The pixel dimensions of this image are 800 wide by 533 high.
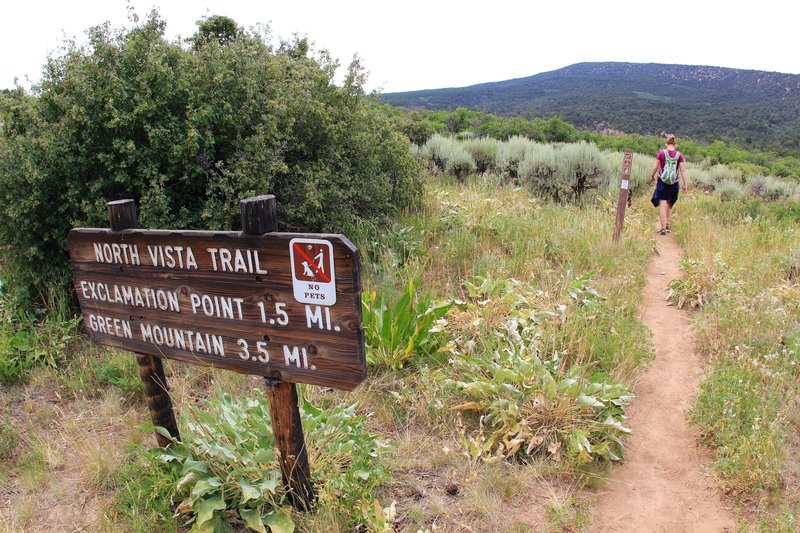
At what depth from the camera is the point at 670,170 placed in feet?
30.7

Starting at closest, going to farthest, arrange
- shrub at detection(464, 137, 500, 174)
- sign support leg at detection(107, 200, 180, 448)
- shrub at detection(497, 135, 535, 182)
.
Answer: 1. sign support leg at detection(107, 200, 180, 448)
2. shrub at detection(497, 135, 535, 182)
3. shrub at detection(464, 137, 500, 174)

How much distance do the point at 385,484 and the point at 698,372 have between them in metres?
2.95

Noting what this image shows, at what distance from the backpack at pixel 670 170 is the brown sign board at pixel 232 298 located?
8.72m

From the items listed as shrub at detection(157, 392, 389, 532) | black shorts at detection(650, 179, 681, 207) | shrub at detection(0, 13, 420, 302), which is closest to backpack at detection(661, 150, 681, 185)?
black shorts at detection(650, 179, 681, 207)

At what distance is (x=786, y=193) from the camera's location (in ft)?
56.7

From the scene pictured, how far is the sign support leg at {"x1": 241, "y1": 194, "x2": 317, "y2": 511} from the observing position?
2.36m

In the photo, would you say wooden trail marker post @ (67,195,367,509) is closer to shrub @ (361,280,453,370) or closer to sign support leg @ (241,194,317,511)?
sign support leg @ (241,194,317,511)

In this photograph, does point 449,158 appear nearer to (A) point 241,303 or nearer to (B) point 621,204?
(B) point 621,204

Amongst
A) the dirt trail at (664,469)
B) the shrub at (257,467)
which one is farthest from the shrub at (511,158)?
the shrub at (257,467)

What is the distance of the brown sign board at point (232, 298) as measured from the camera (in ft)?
7.38

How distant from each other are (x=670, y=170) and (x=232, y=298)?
886 centimetres

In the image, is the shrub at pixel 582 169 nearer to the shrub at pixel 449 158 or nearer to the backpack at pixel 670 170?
the shrub at pixel 449 158

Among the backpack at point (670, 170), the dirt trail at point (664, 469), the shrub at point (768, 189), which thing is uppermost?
the backpack at point (670, 170)

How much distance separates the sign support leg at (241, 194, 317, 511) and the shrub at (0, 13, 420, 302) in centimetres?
293
